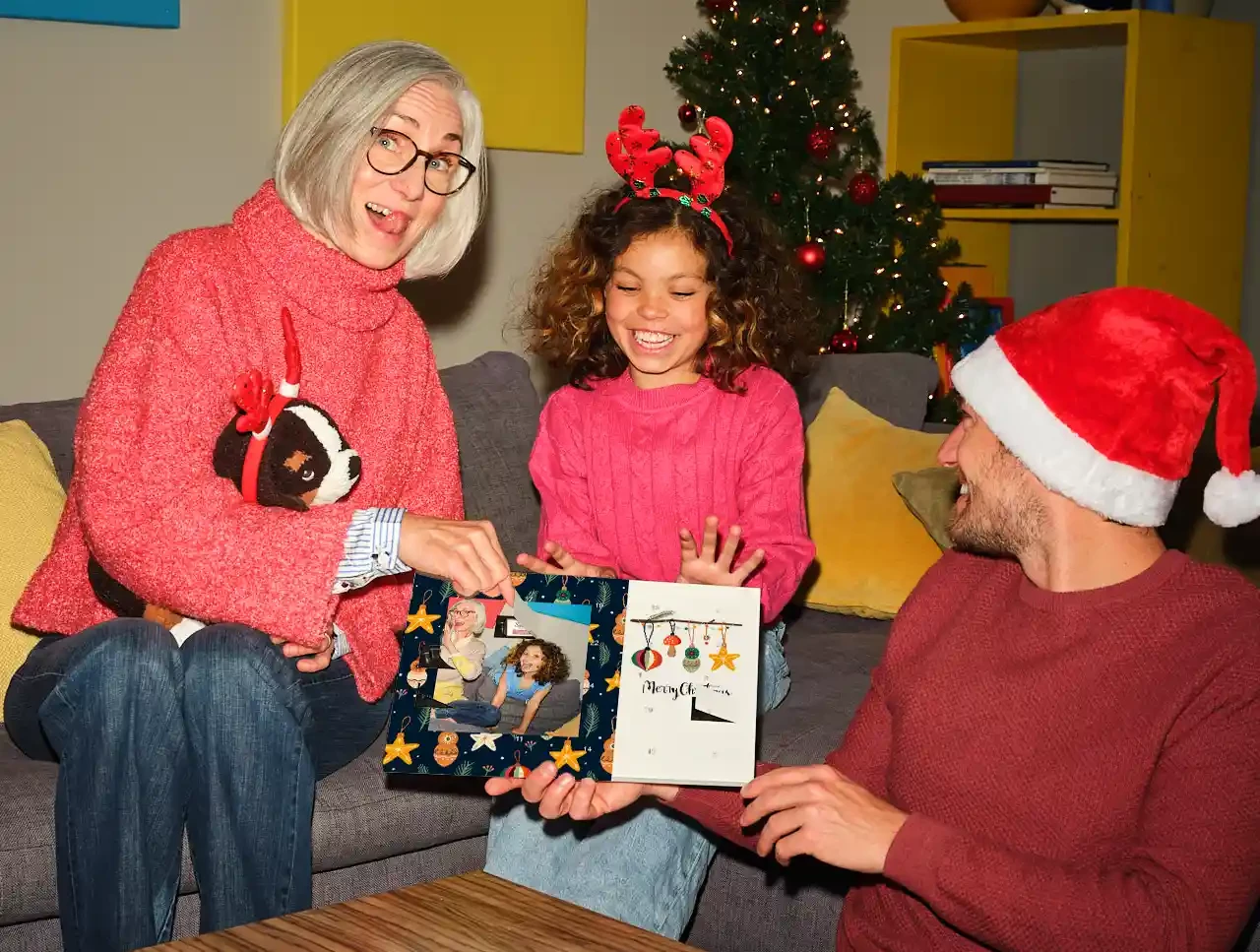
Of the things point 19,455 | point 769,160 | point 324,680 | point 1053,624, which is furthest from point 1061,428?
point 769,160

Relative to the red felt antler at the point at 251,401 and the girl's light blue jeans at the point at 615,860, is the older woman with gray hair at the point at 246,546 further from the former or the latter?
the girl's light blue jeans at the point at 615,860

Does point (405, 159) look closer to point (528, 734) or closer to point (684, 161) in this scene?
point (684, 161)

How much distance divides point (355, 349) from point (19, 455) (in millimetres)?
646

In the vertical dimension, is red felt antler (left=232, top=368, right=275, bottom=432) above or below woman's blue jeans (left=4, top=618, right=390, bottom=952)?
above

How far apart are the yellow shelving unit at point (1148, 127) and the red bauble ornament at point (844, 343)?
56cm

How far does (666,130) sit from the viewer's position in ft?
13.9

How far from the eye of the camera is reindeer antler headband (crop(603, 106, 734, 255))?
2.34 metres

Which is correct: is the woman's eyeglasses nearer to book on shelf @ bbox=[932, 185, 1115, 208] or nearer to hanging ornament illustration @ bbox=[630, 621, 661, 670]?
hanging ornament illustration @ bbox=[630, 621, 661, 670]

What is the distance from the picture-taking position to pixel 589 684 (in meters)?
1.63

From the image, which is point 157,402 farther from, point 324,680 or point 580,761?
point 580,761

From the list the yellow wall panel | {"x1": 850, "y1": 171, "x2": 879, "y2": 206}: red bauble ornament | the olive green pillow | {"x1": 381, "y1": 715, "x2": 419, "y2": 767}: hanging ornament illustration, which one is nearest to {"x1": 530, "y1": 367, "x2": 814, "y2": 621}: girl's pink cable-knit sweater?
the olive green pillow

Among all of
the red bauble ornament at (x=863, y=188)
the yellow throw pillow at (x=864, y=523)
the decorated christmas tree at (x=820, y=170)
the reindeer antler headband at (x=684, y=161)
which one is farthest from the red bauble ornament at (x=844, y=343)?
the reindeer antler headband at (x=684, y=161)

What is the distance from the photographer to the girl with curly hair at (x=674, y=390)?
2.28 metres

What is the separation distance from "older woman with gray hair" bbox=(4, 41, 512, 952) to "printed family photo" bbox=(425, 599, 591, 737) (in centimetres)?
7
